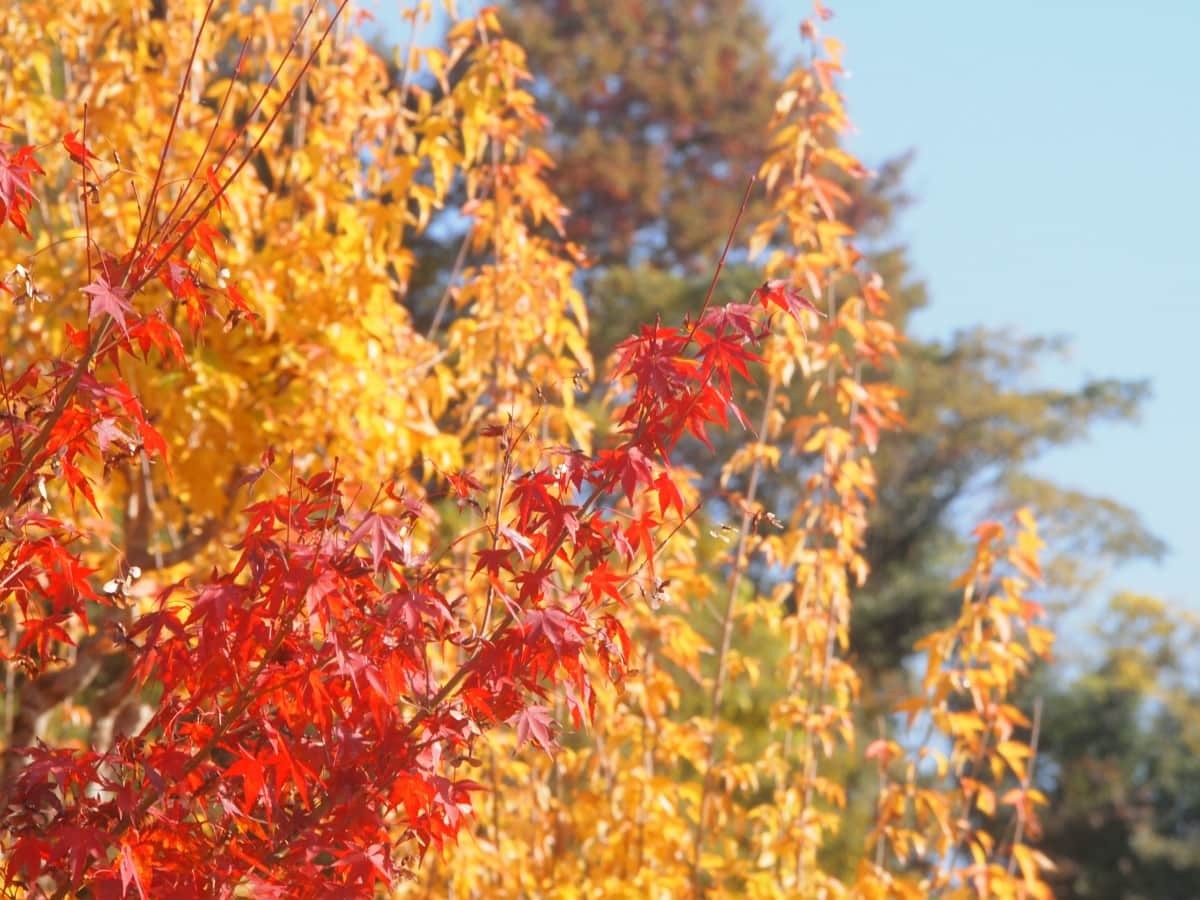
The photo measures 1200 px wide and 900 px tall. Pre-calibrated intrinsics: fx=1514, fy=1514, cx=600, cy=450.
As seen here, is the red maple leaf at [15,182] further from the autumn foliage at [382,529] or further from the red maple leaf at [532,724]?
the red maple leaf at [532,724]

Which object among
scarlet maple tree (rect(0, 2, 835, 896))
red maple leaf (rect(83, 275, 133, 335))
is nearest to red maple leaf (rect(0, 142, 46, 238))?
scarlet maple tree (rect(0, 2, 835, 896))

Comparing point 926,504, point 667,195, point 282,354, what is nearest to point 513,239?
point 282,354

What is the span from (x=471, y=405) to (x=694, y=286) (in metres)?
8.12

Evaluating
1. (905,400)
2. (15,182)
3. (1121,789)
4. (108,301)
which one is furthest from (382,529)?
→ (905,400)

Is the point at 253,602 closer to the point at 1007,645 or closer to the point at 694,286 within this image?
the point at 1007,645

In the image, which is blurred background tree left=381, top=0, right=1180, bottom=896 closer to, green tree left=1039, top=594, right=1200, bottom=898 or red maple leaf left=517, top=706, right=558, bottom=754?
green tree left=1039, top=594, right=1200, bottom=898

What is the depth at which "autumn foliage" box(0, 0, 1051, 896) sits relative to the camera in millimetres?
1751

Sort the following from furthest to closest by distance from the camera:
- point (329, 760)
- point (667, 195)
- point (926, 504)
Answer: point (667, 195), point (926, 504), point (329, 760)

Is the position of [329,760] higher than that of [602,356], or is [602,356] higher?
[602,356]

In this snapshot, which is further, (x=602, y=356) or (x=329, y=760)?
(x=602, y=356)

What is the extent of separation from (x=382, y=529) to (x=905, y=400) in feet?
38.9

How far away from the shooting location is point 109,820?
1.83m

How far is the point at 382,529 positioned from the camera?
5.38 ft

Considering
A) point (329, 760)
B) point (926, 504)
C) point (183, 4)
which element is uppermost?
point (926, 504)
